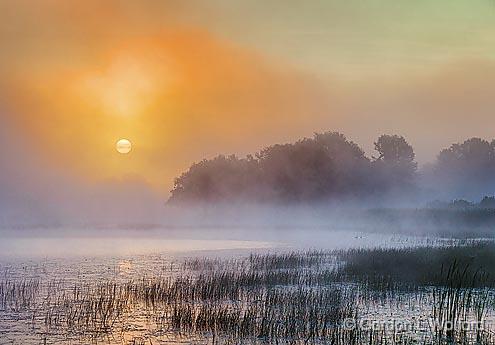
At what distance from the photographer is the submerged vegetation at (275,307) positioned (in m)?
18.8

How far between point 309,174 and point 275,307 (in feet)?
360

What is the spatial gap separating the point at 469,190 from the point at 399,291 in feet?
490

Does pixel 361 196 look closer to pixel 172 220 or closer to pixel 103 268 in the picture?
pixel 172 220

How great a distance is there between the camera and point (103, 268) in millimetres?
38094

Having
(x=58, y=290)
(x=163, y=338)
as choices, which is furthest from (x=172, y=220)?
(x=163, y=338)

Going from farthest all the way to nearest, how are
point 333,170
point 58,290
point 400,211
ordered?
point 333,170
point 400,211
point 58,290

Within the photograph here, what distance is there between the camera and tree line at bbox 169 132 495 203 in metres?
134

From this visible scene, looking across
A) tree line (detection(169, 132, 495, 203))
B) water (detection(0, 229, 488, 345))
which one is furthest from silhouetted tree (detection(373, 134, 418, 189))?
water (detection(0, 229, 488, 345))

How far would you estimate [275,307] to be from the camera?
903 inches
